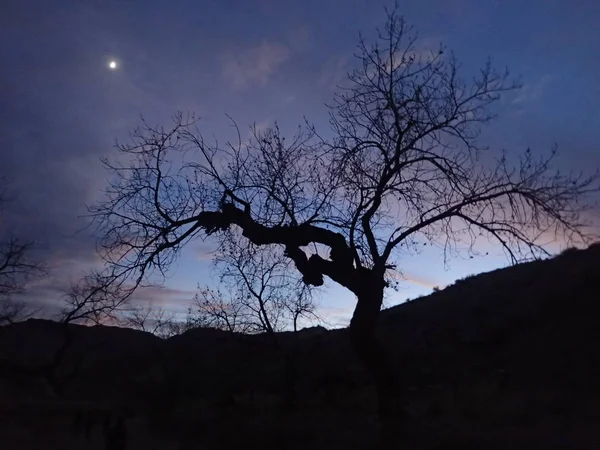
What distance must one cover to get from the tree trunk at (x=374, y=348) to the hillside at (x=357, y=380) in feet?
2.18

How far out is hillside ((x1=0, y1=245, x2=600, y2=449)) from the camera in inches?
611

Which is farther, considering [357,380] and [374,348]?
[357,380]

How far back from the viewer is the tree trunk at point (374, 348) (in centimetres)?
1416

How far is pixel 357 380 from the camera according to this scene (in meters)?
25.8

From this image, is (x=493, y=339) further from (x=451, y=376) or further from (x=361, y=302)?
(x=361, y=302)

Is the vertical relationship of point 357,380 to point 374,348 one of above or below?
above

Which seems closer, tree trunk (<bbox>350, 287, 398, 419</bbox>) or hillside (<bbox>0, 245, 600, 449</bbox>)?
tree trunk (<bbox>350, 287, 398, 419</bbox>)

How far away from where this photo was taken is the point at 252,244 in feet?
53.3

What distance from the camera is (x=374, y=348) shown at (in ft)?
47.3

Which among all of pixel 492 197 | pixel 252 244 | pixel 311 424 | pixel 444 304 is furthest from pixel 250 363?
pixel 492 197

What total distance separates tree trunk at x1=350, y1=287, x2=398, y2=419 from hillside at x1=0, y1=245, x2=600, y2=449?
66cm

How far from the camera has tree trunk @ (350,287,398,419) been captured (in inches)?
557

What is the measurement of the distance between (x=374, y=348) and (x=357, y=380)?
38.8ft

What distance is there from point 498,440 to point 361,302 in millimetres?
3643
